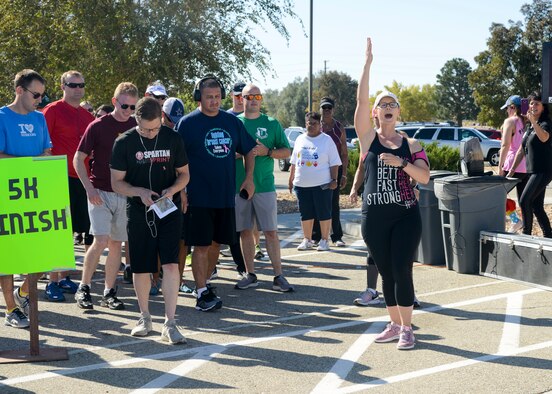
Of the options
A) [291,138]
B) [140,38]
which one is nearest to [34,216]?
[140,38]

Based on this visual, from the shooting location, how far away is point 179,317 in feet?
24.9

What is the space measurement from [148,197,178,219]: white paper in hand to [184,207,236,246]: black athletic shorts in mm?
1128

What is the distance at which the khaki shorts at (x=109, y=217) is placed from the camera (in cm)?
786

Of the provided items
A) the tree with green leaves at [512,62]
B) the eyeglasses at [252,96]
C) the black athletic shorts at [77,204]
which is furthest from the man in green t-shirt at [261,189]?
the tree with green leaves at [512,62]

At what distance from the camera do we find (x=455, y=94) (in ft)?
368

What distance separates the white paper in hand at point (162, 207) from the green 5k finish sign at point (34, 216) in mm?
681

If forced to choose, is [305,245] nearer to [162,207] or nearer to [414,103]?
[162,207]

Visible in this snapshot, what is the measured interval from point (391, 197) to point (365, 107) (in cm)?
71

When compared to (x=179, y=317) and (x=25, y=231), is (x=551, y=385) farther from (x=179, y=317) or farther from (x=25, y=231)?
(x=25, y=231)

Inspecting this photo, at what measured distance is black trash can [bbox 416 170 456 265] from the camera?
9953mm

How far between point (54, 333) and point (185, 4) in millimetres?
10777

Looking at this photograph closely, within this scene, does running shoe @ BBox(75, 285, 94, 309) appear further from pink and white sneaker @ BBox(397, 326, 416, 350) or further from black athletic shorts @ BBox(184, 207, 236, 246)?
pink and white sneaker @ BBox(397, 326, 416, 350)

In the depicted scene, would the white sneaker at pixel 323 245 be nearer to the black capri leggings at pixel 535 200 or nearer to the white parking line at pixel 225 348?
the black capri leggings at pixel 535 200

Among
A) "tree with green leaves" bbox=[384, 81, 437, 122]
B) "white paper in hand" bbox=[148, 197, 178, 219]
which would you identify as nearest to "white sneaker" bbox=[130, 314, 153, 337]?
"white paper in hand" bbox=[148, 197, 178, 219]
